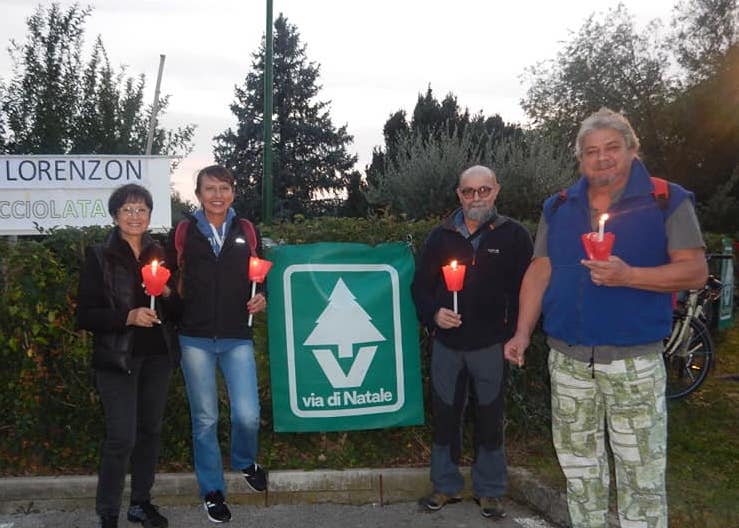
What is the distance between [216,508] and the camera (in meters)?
4.40

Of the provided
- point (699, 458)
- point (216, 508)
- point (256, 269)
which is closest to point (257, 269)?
point (256, 269)

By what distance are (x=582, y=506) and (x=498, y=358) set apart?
114 centimetres

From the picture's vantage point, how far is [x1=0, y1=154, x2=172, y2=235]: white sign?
7.70 metres

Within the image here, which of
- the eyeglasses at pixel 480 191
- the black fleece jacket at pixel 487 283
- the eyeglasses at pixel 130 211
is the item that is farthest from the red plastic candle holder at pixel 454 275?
the eyeglasses at pixel 130 211

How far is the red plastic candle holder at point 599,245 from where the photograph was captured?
2.99 metres

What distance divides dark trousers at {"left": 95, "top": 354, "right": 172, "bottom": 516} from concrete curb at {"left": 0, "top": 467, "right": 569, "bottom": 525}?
0.59m

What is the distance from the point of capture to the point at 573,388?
3383 millimetres

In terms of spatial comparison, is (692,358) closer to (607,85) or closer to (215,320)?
(215,320)

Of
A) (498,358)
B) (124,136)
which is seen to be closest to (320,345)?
(498,358)

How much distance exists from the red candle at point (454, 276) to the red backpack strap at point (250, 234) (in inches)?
46.3

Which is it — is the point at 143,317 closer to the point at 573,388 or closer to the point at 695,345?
the point at 573,388

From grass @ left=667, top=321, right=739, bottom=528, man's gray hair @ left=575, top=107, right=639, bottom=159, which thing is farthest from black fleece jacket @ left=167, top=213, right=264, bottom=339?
grass @ left=667, top=321, right=739, bottom=528

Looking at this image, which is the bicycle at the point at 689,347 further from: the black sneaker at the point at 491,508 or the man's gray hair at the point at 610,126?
the man's gray hair at the point at 610,126

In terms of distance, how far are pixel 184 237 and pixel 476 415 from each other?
2.09m
